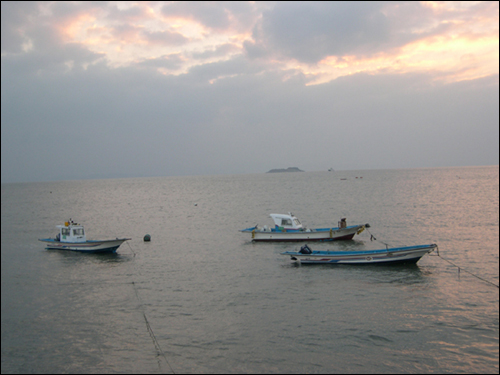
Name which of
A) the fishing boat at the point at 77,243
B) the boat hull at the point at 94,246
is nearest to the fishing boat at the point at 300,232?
the boat hull at the point at 94,246

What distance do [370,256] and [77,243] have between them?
3064 cm

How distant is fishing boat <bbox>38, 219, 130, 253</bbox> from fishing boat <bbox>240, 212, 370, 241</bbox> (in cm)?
1625

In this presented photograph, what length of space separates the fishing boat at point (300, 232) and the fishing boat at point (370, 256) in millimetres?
10497

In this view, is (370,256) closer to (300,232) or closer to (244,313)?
(300,232)

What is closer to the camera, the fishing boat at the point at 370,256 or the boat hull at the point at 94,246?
the fishing boat at the point at 370,256

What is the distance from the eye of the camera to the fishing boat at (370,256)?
29.2m

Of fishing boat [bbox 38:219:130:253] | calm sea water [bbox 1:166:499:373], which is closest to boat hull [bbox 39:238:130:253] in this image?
fishing boat [bbox 38:219:130:253]

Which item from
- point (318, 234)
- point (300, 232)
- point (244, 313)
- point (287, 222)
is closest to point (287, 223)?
point (287, 222)

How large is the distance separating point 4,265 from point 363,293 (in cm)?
2098

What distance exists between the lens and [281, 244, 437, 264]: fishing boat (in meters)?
29.2

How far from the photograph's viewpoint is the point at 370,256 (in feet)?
98.0

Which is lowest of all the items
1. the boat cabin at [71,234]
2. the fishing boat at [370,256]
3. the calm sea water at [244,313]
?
the calm sea water at [244,313]

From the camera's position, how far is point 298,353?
52.7 ft

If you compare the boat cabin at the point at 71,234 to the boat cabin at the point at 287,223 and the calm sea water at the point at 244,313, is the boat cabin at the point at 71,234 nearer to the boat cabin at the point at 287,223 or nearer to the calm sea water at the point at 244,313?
the calm sea water at the point at 244,313
